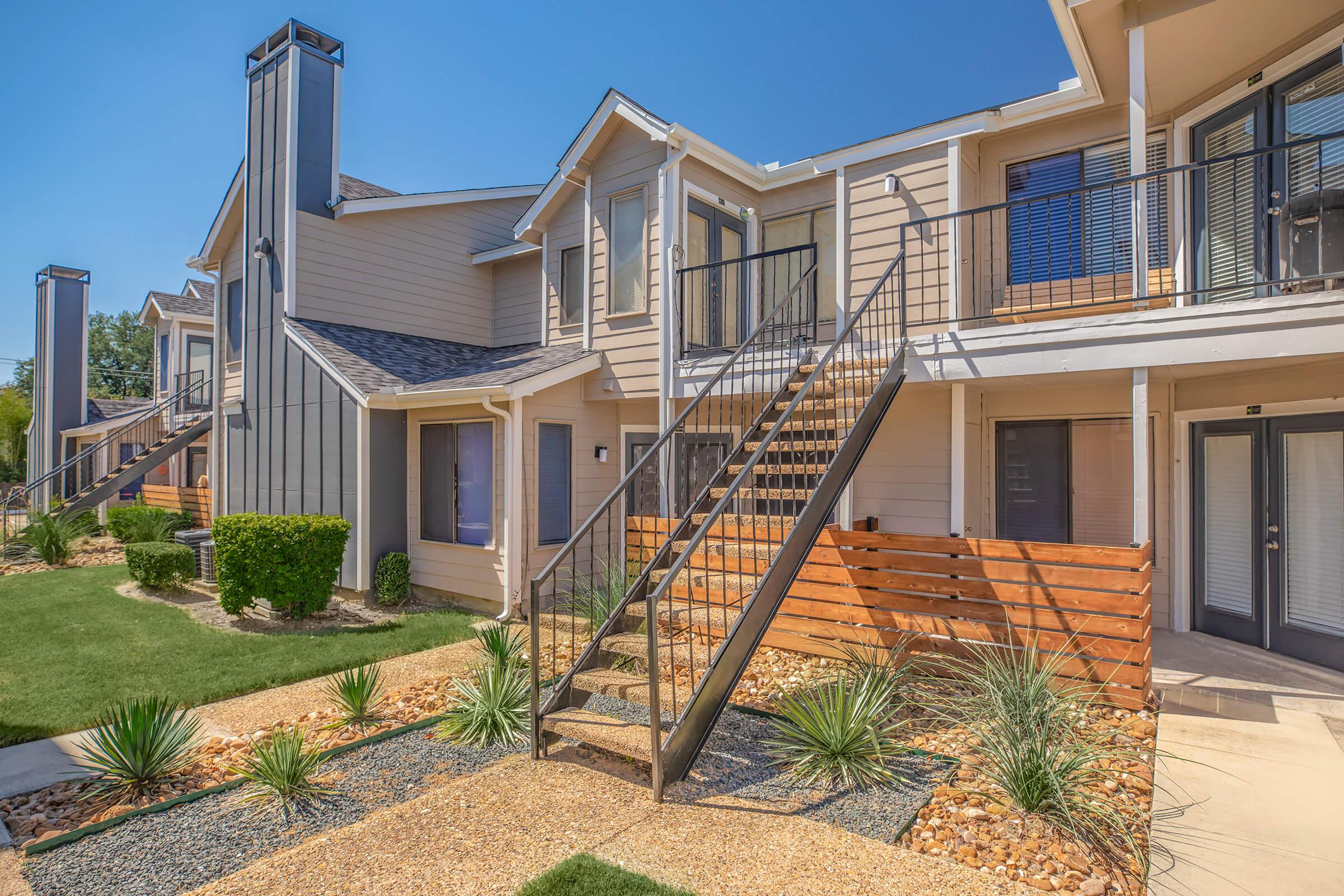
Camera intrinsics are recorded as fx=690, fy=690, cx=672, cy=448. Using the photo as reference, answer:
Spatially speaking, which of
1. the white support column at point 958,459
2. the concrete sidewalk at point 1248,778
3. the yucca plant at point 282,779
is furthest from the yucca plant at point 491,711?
the white support column at point 958,459

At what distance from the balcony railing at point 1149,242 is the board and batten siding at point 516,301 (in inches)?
265

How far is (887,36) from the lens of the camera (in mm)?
17547

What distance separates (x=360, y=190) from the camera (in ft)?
40.4

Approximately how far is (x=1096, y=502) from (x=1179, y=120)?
152 inches

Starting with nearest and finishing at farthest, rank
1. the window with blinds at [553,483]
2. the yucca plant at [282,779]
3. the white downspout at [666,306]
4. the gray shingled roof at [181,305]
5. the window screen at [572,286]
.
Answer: the yucca plant at [282,779]
the white downspout at [666,306]
the window with blinds at [553,483]
the window screen at [572,286]
the gray shingled roof at [181,305]

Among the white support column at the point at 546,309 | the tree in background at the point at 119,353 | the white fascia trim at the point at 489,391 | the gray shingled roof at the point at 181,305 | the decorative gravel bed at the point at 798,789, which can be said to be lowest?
the decorative gravel bed at the point at 798,789

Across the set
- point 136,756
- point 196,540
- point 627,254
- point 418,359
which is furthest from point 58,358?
point 136,756

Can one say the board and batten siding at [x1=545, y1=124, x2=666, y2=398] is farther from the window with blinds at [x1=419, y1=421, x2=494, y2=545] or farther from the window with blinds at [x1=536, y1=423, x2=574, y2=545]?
the window with blinds at [x1=419, y1=421, x2=494, y2=545]

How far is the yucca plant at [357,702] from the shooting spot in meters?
4.74

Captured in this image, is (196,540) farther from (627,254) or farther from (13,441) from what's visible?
(13,441)

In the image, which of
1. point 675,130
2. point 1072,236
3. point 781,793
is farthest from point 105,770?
point 1072,236

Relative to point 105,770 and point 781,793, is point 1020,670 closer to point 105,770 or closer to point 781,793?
point 781,793

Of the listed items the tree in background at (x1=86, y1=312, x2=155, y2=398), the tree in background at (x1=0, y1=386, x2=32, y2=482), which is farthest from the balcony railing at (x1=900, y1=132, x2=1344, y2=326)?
the tree in background at (x1=86, y1=312, x2=155, y2=398)

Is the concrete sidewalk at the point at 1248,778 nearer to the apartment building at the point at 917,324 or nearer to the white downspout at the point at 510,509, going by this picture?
the apartment building at the point at 917,324
